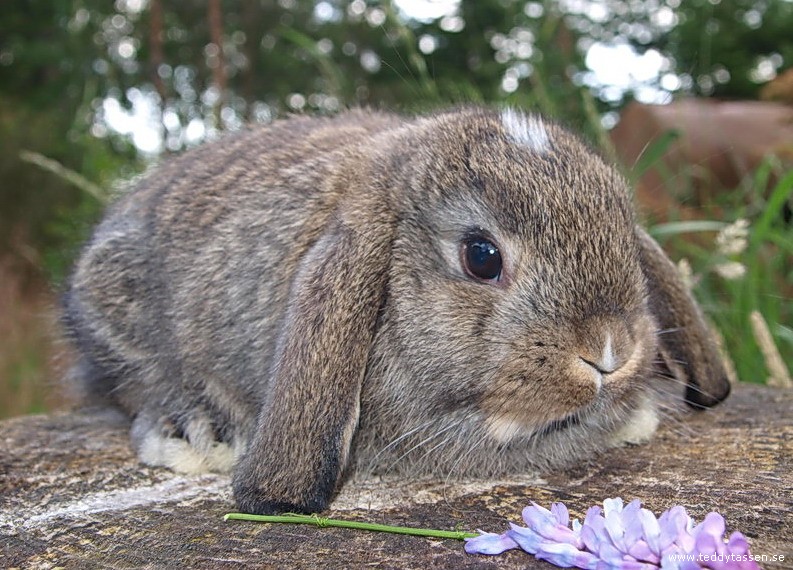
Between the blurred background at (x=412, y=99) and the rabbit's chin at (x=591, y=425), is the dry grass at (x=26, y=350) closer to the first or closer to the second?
the blurred background at (x=412, y=99)

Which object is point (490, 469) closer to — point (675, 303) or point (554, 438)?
point (554, 438)

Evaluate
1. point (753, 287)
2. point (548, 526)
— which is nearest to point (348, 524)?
point (548, 526)

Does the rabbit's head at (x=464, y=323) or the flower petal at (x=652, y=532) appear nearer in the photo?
the flower petal at (x=652, y=532)

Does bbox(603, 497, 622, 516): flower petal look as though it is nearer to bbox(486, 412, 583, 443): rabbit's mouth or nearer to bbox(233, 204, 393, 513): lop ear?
bbox(486, 412, 583, 443): rabbit's mouth

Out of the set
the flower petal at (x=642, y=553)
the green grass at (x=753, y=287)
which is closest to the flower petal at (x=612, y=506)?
the flower petal at (x=642, y=553)

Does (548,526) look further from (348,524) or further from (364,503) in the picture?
(364,503)
